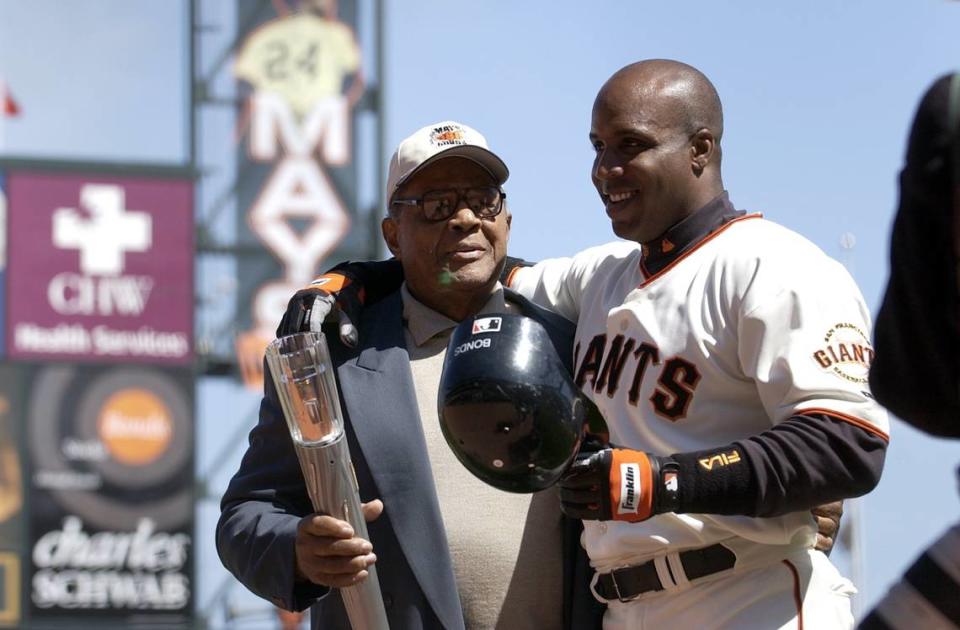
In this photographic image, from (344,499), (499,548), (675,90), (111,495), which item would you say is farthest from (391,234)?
(111,495)

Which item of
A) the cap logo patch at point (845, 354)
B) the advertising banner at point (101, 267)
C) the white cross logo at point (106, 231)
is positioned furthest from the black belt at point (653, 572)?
the white cross logo at point (106, 231)

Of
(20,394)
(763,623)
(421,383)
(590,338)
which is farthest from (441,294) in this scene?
(20,394)

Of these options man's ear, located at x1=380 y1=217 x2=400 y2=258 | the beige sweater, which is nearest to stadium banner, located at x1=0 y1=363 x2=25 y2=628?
man's ear, located at x1=380 y1=217 x2=400 y2=258

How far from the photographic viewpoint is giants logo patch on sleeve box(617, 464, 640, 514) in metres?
3.90

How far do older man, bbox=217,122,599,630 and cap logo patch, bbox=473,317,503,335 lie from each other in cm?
74

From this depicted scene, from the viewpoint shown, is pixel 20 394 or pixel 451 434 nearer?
pixel 451 434

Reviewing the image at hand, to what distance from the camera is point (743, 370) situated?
418 cm

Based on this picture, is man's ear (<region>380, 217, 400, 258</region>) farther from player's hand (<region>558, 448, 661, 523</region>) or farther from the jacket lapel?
player's hand (<region>558, 448, 661, 523</region>)

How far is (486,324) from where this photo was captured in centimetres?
393

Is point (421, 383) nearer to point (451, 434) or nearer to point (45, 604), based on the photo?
point (451, 434)

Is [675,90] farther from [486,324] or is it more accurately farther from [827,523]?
[827,523]

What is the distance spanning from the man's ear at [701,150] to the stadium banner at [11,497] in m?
17.3

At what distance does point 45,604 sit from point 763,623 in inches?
696

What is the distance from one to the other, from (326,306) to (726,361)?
1125 mm
